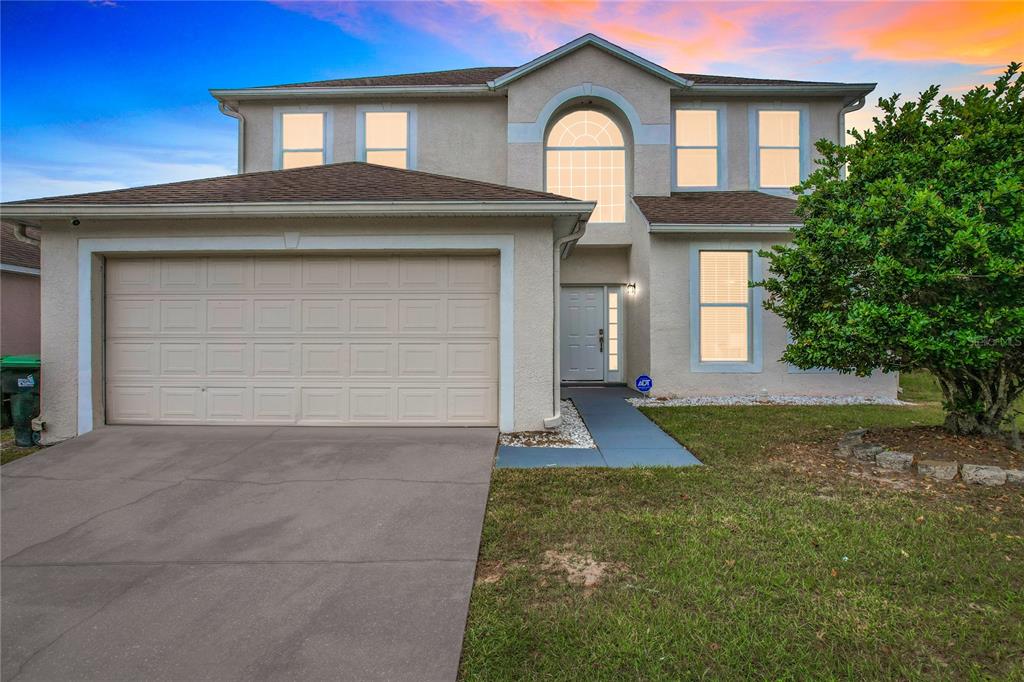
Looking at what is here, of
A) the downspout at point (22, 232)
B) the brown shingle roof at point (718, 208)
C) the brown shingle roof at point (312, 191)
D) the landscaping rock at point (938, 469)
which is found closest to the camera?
the landscaping rock at point (938, 469)

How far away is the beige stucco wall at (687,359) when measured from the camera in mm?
9695

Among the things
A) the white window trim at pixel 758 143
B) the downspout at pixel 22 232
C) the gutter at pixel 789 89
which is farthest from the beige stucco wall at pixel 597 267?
the downspout at pixel 22 232

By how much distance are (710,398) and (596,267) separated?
4.18 metres

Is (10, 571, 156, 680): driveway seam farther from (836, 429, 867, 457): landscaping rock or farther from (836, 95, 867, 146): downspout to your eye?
(836, 95, 867, 146): downspout

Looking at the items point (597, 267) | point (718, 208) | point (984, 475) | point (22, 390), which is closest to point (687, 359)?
point (597, 267)

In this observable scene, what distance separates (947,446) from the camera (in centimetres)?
515

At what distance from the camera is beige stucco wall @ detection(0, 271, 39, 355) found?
10.1 metres

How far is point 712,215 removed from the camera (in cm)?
974

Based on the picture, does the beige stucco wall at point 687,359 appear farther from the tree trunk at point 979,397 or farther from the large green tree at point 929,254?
the tree trunk at point 979,397

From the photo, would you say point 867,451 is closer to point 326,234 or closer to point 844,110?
point 326,234

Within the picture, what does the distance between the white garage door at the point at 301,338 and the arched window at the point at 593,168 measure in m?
5.56

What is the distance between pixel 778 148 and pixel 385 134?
9811 millimetres

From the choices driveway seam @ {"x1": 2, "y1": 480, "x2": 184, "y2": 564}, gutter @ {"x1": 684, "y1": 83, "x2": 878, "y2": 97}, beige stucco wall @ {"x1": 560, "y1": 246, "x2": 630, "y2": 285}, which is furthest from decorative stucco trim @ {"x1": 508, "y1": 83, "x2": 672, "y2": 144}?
driveway seam @ {"x1": 2, "y1": 480, "x2": 184, "y2": 564}

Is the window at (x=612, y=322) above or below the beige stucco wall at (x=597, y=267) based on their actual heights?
below
